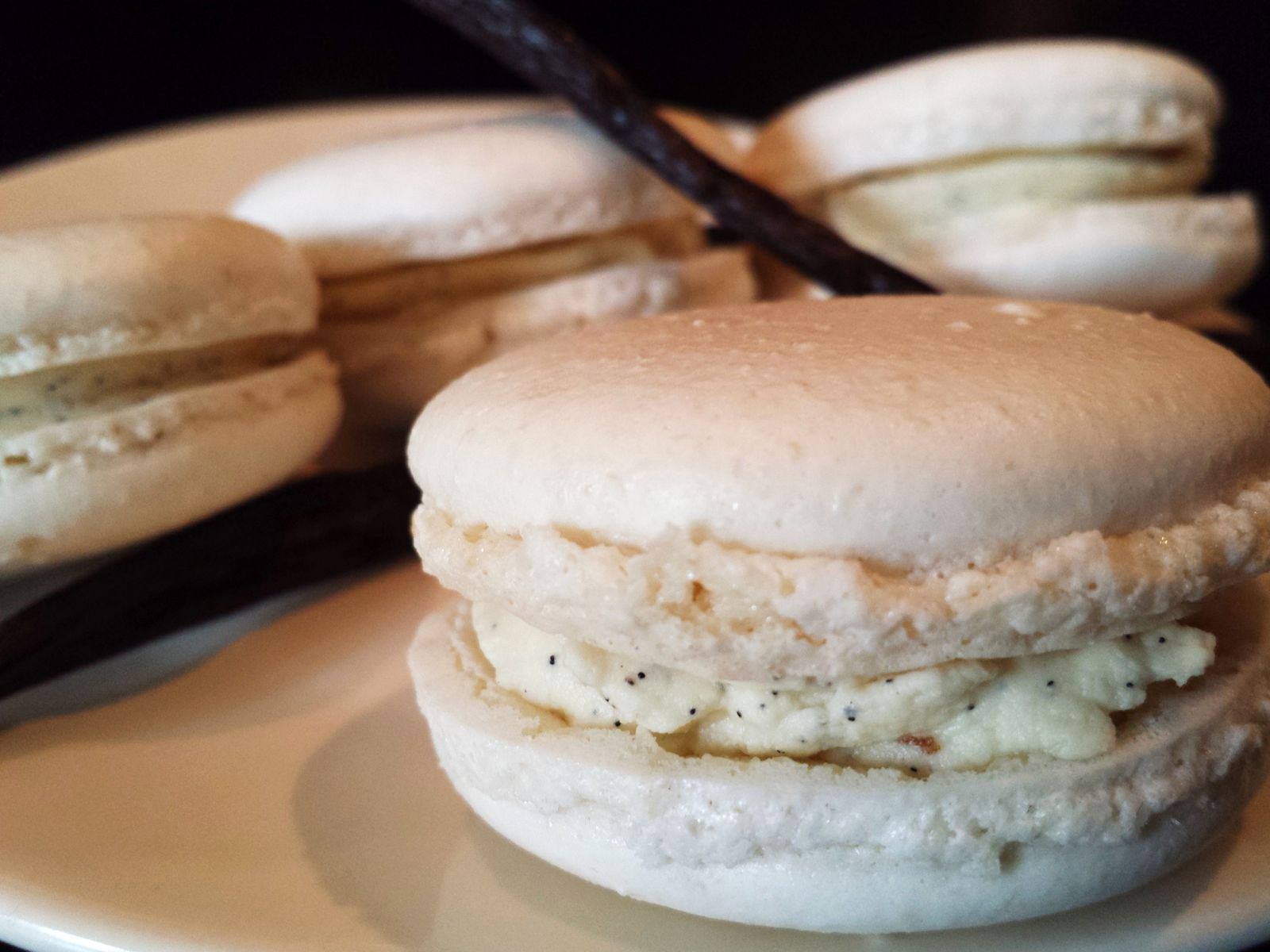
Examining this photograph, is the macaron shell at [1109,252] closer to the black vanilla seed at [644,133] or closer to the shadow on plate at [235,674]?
the black vanilla seed at [644,133]

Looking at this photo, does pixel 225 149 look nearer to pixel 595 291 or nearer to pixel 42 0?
pixel 42 0

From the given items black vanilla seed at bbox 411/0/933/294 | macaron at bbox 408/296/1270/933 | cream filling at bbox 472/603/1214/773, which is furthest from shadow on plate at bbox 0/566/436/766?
black vanilla seed at bbox 411/0/933/294

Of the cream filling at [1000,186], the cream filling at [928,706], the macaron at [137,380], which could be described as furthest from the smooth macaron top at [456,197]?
the cream filling at [928,706]

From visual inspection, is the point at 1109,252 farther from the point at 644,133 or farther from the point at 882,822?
the point at 882,822

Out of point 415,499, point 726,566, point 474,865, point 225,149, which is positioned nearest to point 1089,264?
point 415,499

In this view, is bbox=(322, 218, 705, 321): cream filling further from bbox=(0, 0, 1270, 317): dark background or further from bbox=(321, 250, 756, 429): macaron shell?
bbox=(0, 0, 1270, 317): dark background
